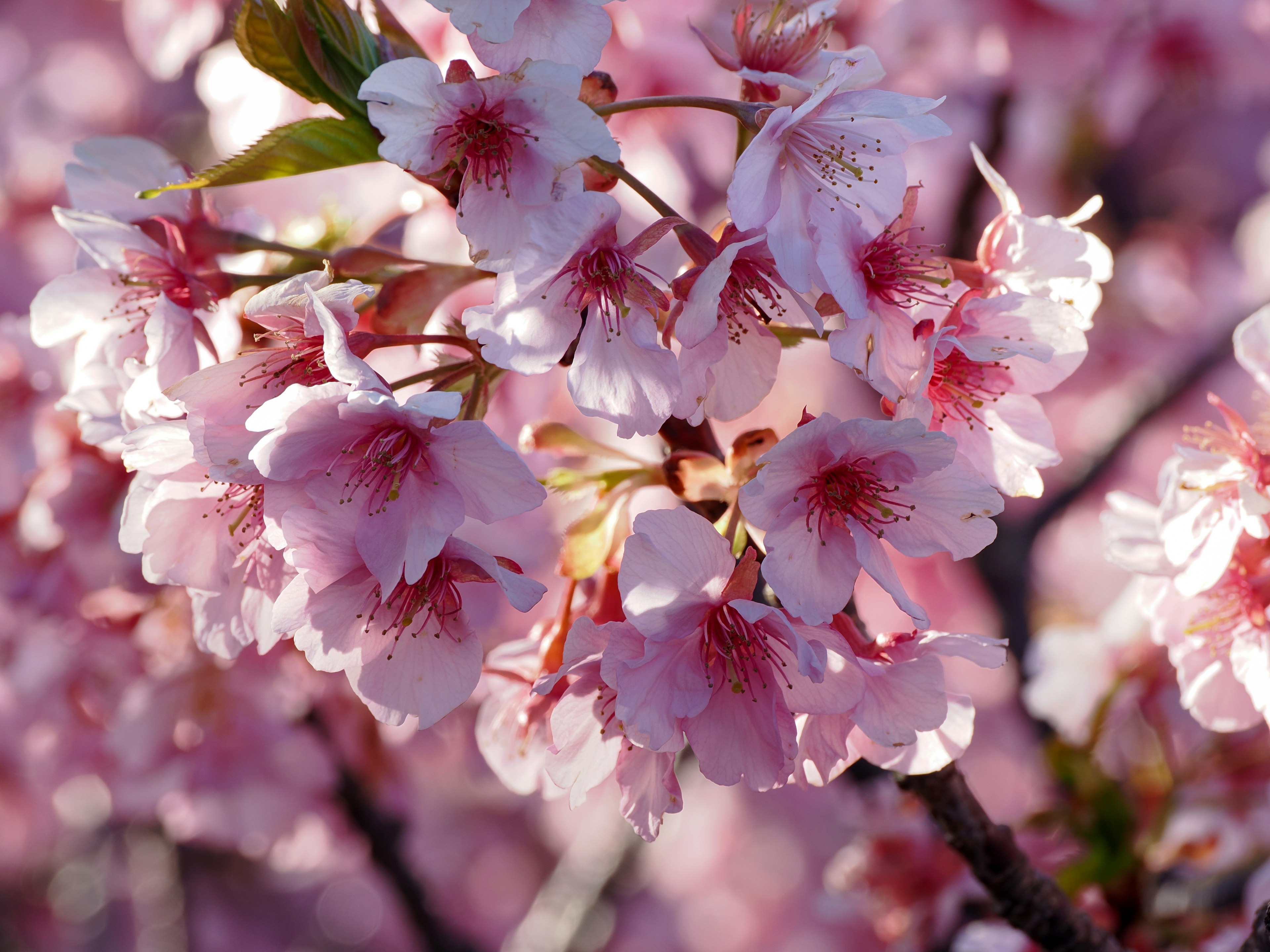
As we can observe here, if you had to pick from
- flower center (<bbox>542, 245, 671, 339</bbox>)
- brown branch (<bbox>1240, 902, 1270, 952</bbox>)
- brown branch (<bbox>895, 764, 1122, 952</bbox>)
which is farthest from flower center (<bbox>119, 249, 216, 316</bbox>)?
brown branch (<bbox>1240, 902, 1270, 952</bbox>)

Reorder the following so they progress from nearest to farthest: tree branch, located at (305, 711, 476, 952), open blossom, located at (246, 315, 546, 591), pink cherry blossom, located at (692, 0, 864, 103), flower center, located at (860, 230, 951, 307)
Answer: open blossom, located at (246, 315, 546, 591) < flower center, located at (860, 230, 951, 307) < pink cherry blossom, located at (692, 0, 864, 103) < tree branch, located at (305, 711, 476, 952)

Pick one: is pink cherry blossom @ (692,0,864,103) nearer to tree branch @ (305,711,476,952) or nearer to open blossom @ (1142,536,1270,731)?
open blossom @ (1142,536,1270,731)

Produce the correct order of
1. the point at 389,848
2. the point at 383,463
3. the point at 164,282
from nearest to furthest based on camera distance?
the point at 383,463, the point at 164,282, the point at 389,848

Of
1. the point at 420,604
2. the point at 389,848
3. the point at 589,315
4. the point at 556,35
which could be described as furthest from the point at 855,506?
the point at 389,848

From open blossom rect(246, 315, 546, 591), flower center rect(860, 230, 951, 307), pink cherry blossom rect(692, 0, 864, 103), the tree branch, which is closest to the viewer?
open blossom rect(246, 315, 546, 591)

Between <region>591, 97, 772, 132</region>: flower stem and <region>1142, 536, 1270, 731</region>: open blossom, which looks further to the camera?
<region>1142, 536, 1270, 731</region>: open blossom

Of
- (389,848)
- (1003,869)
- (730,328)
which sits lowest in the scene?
(389,848)

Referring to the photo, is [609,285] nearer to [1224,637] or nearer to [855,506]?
[855,506]
